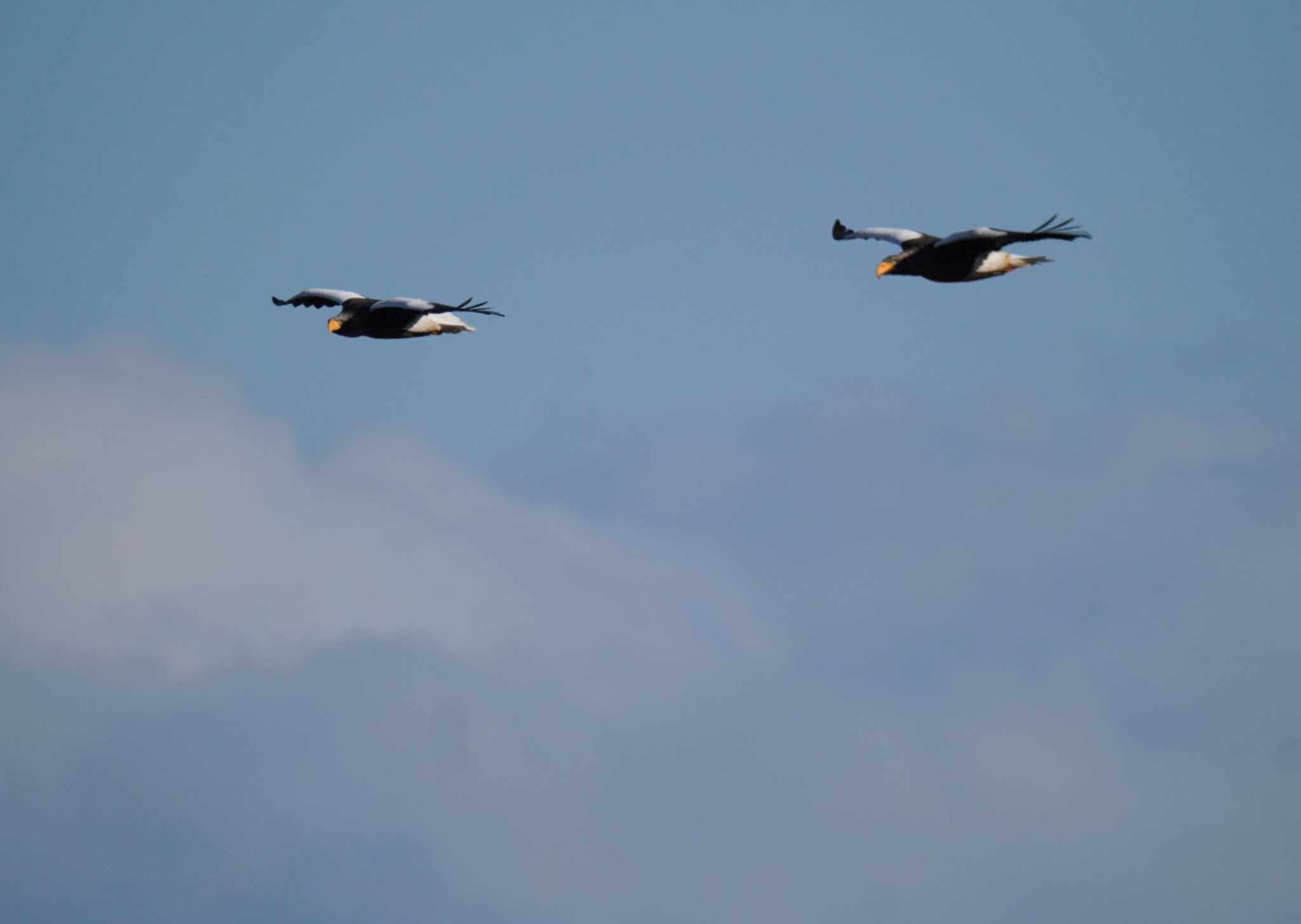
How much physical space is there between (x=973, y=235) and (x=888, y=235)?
6356mm

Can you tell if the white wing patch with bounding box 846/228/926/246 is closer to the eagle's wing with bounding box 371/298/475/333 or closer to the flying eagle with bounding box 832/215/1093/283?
the flying eagle with bounding box 832/215/1093/283

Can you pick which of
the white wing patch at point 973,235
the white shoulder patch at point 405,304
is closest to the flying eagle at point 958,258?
the white wing patch at point 973,235

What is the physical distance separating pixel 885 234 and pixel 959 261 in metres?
5.34

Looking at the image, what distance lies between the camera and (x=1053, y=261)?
221 feet

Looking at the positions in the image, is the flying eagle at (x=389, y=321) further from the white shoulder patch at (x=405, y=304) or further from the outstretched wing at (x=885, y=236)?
the outstretched wing at (x=885, y=236)

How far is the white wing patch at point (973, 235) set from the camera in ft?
215

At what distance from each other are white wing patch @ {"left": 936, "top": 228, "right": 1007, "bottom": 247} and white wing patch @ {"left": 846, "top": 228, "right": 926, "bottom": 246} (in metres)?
3.05

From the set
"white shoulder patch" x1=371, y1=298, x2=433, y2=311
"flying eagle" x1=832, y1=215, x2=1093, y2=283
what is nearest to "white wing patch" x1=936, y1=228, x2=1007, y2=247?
"flying eagle" x1=832, y1=215, x2=1093, y2=283

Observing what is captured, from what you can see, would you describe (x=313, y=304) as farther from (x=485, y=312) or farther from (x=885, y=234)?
(x=885, y=234)

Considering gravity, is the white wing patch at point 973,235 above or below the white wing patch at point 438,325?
above

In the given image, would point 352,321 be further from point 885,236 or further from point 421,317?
point 885,236

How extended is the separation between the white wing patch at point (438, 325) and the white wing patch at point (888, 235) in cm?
1472

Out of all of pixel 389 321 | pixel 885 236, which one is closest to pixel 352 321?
pixel 389 321

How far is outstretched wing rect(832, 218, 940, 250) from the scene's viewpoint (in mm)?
70125
